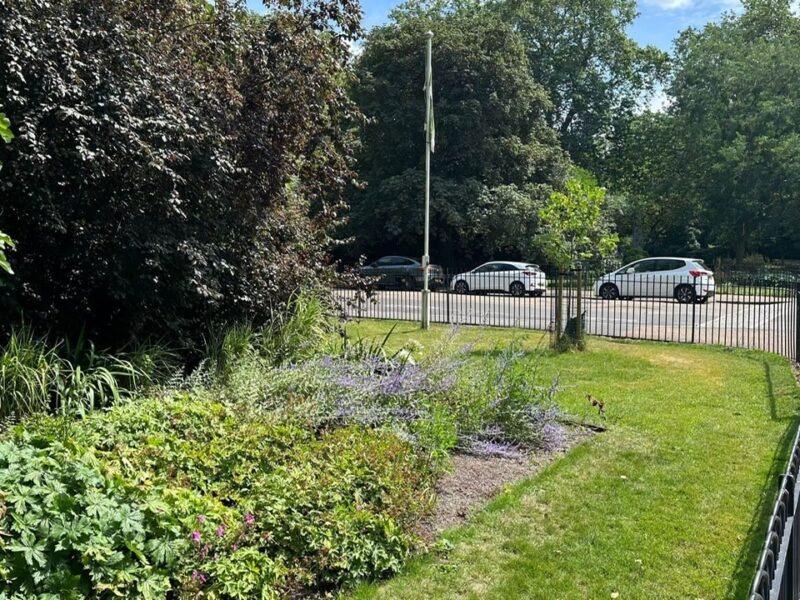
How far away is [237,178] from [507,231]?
72.4 feet

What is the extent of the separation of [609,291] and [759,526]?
1769 cm

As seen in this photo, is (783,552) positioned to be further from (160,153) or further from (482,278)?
(482,278)

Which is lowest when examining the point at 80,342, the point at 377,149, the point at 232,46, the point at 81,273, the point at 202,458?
the point at 202,458

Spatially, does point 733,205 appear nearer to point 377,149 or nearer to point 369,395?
point 377,149

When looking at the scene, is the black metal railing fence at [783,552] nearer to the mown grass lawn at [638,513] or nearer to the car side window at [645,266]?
the mown grass lawn at [638,513]

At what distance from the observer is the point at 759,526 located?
13.5 ft

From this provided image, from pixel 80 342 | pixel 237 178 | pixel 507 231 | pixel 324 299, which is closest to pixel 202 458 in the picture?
pixel 80 342

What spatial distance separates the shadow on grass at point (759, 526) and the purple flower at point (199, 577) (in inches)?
98.8

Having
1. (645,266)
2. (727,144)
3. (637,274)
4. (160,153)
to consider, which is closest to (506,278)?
(637,274)

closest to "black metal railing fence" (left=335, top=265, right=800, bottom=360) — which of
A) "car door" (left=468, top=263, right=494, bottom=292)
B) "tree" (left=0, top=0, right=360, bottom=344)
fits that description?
"car door" (left=468, top=263, right=494, bottom=292)

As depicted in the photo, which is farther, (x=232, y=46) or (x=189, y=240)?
(x=232, y=46)

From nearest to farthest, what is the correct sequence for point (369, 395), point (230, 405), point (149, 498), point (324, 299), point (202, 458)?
point (149, 498) → point (202, 458) → point (230, 405) → point (369, 395) → point (324, 299)

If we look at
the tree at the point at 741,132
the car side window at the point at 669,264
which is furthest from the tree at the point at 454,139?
the tree at the point at 741,132

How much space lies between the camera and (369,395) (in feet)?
17.4
